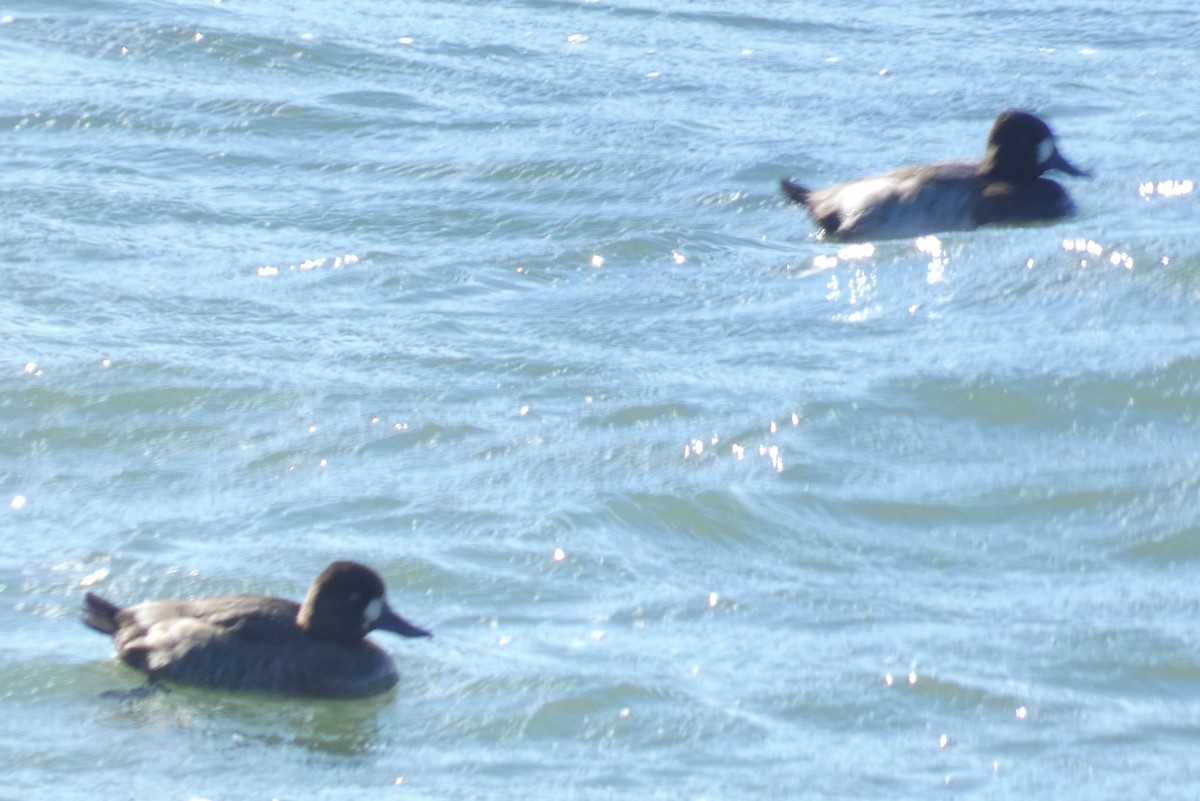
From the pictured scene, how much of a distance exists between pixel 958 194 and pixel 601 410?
3.36 m

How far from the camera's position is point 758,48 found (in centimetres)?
1599

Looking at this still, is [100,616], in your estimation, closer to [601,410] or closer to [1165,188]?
[601,410]

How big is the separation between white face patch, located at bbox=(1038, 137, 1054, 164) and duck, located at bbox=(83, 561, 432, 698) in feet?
20.2

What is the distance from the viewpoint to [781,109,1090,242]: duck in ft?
39.4

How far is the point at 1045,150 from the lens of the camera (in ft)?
41.4

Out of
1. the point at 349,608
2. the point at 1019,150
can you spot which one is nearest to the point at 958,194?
the point at 1019,150

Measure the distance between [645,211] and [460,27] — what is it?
14.8 feet

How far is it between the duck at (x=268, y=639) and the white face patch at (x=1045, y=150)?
20.2ft

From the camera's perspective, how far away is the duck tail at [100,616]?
7.38 m

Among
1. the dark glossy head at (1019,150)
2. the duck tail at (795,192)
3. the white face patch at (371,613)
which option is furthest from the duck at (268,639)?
the dark glossy head at (1019,150)

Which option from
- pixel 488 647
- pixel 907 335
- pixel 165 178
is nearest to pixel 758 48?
pixel 165 178

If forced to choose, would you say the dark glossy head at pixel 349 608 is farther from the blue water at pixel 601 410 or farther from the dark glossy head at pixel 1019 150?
the dark glossy head at pixel 1019 150

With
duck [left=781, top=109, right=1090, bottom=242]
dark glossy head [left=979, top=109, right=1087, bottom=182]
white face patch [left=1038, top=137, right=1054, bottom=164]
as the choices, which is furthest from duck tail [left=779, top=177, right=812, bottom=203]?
white face patch [left=1038, top=137, right=1054, bottom=164]

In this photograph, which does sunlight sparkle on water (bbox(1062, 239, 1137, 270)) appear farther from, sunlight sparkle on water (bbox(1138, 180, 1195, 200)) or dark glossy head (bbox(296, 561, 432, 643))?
dark glossy head (bbox(296, 561, 432, 643))
